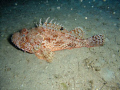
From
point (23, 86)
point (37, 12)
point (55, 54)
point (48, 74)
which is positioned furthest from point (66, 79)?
point (37, 12)

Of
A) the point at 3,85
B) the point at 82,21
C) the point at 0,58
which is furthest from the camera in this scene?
the point at 82,21

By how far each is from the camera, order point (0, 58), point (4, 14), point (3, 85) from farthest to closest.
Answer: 1. point (4, 14)
2. point (0, 58)
3. point (3, 85)

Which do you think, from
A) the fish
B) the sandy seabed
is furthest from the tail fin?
the sandy seabed

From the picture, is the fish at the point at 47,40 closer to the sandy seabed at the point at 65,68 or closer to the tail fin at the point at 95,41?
the tail fin at the point at 95,41

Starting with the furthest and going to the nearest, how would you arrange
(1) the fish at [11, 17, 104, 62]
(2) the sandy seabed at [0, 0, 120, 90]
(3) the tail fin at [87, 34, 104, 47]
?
(3) the tail fin at [87, 34, 104, 47], (1) the fish at [11, 17, 104, 62], (2) the sandy seabed at [0, 0, 120, 90]

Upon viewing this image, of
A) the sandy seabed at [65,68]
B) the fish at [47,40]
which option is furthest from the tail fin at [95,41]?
the sandy seabed at [65,68]

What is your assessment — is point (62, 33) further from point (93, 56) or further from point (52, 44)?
point (93, 56)

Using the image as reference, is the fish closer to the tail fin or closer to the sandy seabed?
the tail fin

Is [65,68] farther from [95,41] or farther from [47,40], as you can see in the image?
[95,41]
